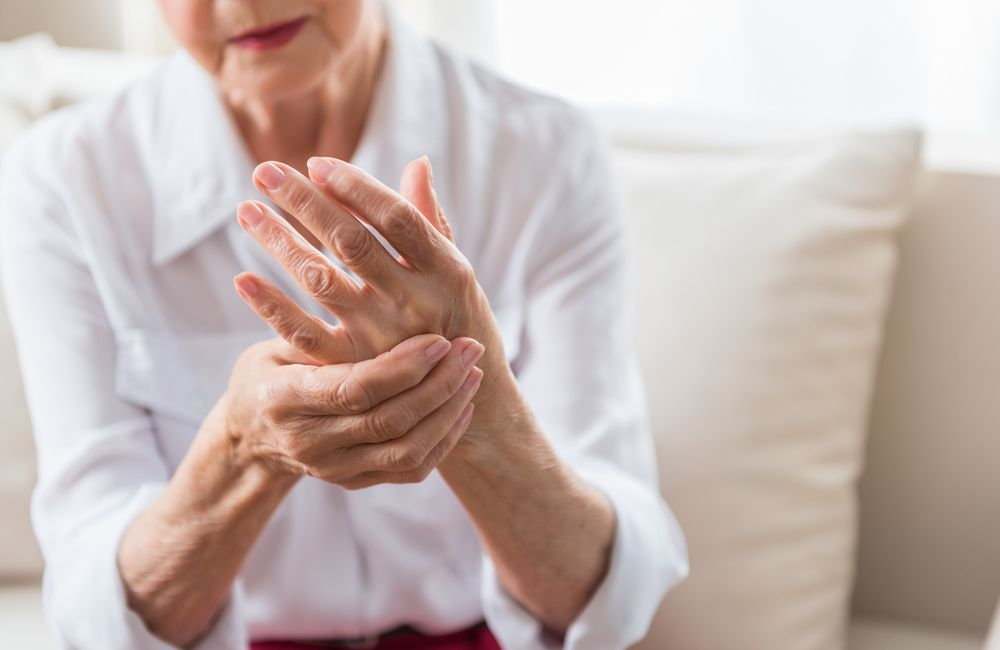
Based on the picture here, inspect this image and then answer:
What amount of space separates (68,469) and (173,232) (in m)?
0.23

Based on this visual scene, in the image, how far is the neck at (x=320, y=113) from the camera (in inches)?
42.5

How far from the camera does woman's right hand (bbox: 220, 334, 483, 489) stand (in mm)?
713

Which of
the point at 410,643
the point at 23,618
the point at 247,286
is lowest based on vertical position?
the point at 23,618

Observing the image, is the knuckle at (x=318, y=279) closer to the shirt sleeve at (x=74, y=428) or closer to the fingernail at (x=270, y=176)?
the fingernail at (x=270, y=176)

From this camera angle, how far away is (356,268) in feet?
2.31

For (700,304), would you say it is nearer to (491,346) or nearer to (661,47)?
(491,346)

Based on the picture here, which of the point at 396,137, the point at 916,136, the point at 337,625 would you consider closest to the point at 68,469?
the point at 337,625

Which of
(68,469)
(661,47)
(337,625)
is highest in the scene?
(661,47)

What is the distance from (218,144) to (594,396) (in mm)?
420

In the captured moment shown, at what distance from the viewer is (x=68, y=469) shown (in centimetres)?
98

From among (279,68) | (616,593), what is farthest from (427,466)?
(279,68)

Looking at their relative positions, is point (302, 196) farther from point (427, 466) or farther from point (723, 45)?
point (723, 45)

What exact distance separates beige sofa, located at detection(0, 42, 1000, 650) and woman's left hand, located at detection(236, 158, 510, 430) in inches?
Answer: 21.1

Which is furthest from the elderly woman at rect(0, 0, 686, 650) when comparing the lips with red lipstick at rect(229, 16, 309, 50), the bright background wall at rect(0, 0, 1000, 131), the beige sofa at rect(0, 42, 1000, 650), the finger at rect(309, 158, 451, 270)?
the bright background wall at rect(0, 0, 1000, 131)
